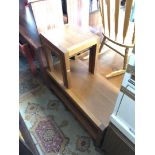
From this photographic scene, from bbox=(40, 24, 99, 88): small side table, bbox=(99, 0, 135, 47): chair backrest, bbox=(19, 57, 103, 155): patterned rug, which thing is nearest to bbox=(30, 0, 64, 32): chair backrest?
bbox=(40, 24, 99, 88): small side table

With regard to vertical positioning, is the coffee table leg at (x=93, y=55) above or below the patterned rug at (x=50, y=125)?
above

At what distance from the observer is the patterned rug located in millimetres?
1229

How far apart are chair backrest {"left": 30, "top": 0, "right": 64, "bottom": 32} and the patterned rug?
64 centimetres

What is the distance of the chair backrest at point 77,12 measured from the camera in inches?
57.1

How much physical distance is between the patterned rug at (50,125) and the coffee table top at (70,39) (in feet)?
1.95

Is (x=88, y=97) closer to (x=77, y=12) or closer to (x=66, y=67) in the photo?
(x=66, y=67)

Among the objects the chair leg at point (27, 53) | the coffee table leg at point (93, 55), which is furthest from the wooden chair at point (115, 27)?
the chair leg at point (27, 53)

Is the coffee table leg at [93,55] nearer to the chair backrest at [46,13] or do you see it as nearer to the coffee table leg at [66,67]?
the coffee table leg at [66,67]

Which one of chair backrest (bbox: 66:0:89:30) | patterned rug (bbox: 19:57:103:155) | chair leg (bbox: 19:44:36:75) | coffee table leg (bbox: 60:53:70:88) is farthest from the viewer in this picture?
chair leg (bbox: 19:44:36:75)

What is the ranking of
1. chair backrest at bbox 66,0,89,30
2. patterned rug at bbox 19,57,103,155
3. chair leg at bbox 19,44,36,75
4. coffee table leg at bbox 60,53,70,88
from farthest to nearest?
1. chair leg at bbox 19,44,36,75
2. chair backrest at bbox 66,0,89,30
3. patterned rug at bbox 19,57,103,155
4. coffee table leg at bbox 60,53,70,88

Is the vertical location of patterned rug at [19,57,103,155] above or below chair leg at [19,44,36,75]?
below

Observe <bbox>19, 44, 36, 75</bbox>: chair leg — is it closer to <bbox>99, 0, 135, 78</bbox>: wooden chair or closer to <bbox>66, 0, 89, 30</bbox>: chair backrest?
<bbox>66, 0, 89, 30</bbox>: chair backrest

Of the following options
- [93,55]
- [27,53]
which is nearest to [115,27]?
[93,55]
